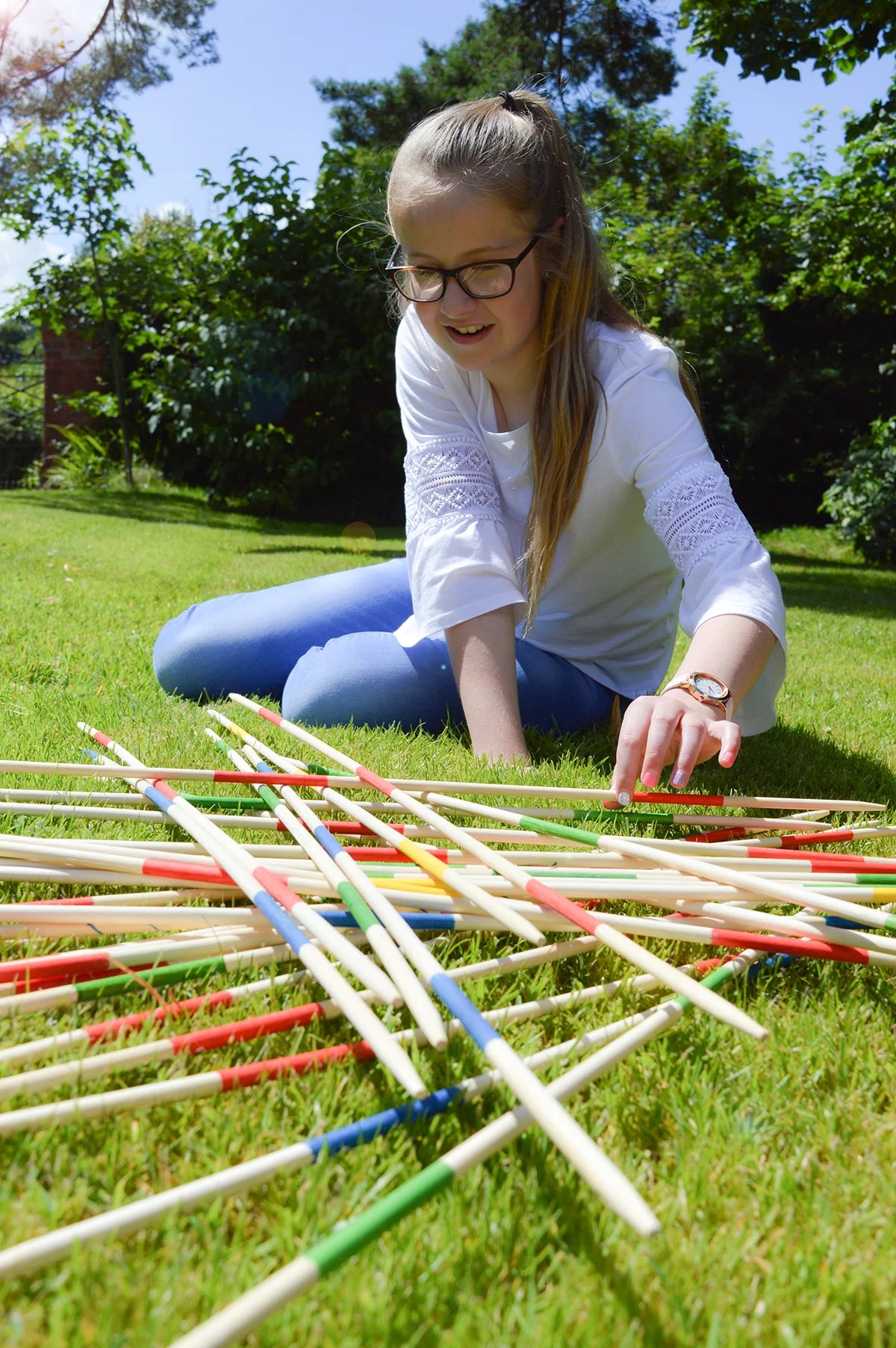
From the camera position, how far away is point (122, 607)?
359cm

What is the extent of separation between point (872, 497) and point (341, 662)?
7375 millimetres

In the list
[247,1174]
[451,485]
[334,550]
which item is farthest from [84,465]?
[247,1174]

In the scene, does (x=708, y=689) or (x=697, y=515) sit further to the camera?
(x=697, y=515)

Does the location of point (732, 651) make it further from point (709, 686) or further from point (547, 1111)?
point (547, 1111)

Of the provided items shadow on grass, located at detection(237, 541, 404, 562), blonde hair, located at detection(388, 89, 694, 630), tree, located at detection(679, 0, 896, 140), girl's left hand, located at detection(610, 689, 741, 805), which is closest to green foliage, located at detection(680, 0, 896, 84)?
tree, located at detection(679, 0, 896, 140)

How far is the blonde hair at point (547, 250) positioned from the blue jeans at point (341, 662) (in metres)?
0.26

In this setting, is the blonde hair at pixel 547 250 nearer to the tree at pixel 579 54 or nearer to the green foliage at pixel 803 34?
the green foliage at pixel 803 34

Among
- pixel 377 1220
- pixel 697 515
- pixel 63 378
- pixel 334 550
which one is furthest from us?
pixel 63 378

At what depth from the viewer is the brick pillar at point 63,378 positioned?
1163 centimetres

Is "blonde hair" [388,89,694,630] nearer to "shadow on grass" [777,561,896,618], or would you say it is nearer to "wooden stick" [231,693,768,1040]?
"wooden stick" [231,693,768,1040]

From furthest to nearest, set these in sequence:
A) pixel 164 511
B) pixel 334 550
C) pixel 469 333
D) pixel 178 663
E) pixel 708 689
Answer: pixel 164 511 < pixel 334 550 < pixel 178 663 < pixel 469 333 < pixel 708 689

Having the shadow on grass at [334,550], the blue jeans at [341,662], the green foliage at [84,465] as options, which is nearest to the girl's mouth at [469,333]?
the blue jeans at [341,662]

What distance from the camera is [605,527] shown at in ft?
6.74

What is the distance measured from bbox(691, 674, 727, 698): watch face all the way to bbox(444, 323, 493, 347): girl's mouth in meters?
0.79
